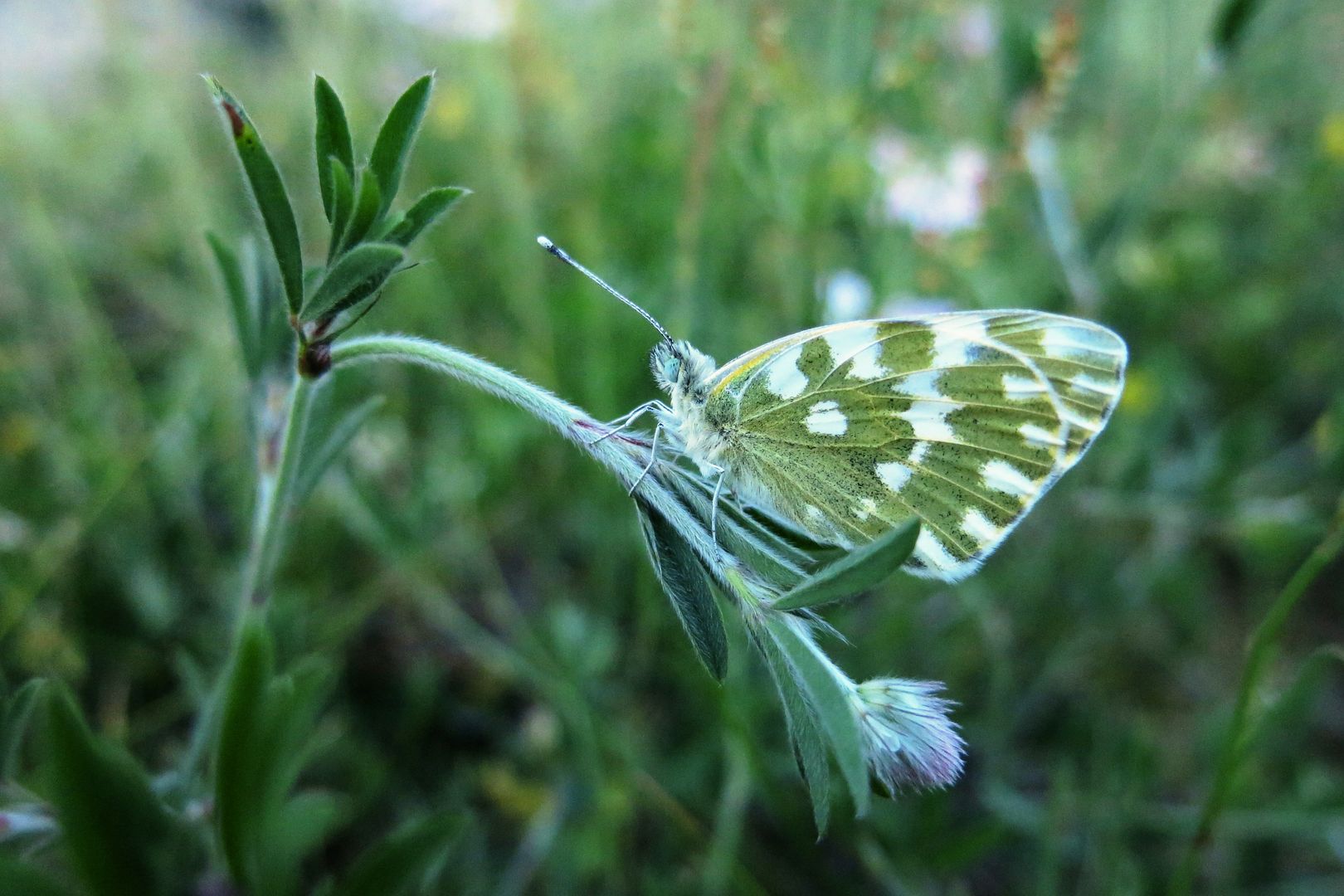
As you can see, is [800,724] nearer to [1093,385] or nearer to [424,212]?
[424,212]

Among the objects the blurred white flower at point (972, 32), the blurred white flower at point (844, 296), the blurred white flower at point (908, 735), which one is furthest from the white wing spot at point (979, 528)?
the blurred white flower at point (972, 32)

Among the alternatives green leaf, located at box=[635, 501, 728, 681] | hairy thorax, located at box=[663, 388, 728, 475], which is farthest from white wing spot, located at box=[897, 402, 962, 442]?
green leaf, located at box=[635, 501, 728, 681]

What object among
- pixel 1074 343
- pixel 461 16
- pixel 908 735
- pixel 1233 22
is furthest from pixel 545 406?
pixel 461 16

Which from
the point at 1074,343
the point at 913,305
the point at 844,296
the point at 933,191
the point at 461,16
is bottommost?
the point at 1074,343

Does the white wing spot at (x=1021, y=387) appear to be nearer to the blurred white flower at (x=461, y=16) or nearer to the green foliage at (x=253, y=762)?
the green foliage at (x=253, y=762)

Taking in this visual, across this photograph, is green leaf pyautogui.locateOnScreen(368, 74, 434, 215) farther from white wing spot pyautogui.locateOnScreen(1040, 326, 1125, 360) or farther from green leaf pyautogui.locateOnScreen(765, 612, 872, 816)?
white wing spot pyautogui.locateOnScreen(1040, 326, 1125, 360)

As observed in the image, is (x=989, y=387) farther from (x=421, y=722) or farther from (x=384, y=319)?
(x=384, y=319)
